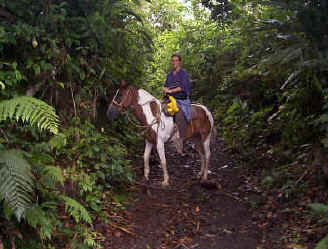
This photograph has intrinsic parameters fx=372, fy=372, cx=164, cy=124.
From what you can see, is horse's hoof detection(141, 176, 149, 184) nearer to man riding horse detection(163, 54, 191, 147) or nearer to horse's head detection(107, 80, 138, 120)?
man riding horse detection(163, 54, 191, 147)

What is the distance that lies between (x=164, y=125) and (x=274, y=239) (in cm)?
337

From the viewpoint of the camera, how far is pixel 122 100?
24.6 ft

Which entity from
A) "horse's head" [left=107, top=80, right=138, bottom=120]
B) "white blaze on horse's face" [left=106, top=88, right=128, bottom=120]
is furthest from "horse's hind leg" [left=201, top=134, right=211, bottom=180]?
"white blaze on horse's face" [left=106, top=88, right=128, bottom=120]

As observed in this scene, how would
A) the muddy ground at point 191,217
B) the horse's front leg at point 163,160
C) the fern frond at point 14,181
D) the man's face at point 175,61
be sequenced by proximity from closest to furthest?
the fern frond at point 14,181
the muddy ground at point 191,217
the horse's front leg at point 163,160
the man's face at point 175,61

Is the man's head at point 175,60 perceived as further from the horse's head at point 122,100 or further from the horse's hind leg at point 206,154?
the horse's hind leg at point 206,154

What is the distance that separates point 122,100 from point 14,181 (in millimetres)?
4195

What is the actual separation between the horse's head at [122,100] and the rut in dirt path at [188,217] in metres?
1.50

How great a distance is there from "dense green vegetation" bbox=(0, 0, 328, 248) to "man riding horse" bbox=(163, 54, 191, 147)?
1.14m

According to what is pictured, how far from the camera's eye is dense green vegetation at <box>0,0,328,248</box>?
Answer: 4004mm

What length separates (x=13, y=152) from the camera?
3875 mm

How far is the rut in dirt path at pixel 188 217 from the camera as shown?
5363 mm

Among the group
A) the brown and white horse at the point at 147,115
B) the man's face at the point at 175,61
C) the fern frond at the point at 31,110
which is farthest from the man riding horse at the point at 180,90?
the fern frond at the point at 31,110

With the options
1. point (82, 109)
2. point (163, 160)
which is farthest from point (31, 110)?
point (163, 160)

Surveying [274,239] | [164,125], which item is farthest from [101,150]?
[274,239]
